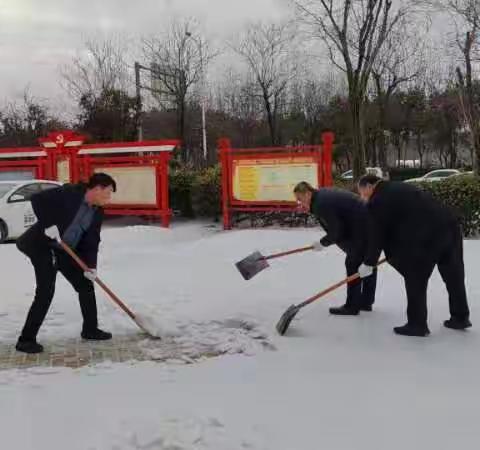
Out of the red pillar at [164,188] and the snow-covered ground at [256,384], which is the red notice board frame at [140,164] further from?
the snow-covered ground at [256,384]

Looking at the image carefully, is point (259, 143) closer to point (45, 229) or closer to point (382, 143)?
point (382, 143)

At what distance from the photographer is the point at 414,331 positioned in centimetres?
494

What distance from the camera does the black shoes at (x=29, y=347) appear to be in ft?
15.9

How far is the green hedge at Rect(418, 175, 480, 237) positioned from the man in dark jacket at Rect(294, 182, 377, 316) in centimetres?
518

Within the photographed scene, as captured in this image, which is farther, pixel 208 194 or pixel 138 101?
Answer: pixel 138 101

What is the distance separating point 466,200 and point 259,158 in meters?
4.03

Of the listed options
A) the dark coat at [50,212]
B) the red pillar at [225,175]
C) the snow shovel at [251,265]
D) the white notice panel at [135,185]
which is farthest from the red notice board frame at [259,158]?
the dark coat at [50,212]

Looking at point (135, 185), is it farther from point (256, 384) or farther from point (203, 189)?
point (256, 384)

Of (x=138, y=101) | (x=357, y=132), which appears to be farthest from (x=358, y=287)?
(x=138, y=101)

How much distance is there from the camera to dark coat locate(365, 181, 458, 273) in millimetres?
4867

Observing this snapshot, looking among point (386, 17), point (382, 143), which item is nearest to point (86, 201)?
point (386, 17)

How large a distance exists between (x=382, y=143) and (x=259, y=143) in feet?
25.2

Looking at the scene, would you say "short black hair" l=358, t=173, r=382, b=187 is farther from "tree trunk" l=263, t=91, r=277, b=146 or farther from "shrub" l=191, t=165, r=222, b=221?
"tree trunk" l=263, t=91, r=277, b=146

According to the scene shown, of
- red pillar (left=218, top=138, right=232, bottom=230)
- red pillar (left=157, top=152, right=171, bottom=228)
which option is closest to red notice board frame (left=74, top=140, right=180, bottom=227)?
red pillar (left=157, top=152, right=171, bottom=228)
